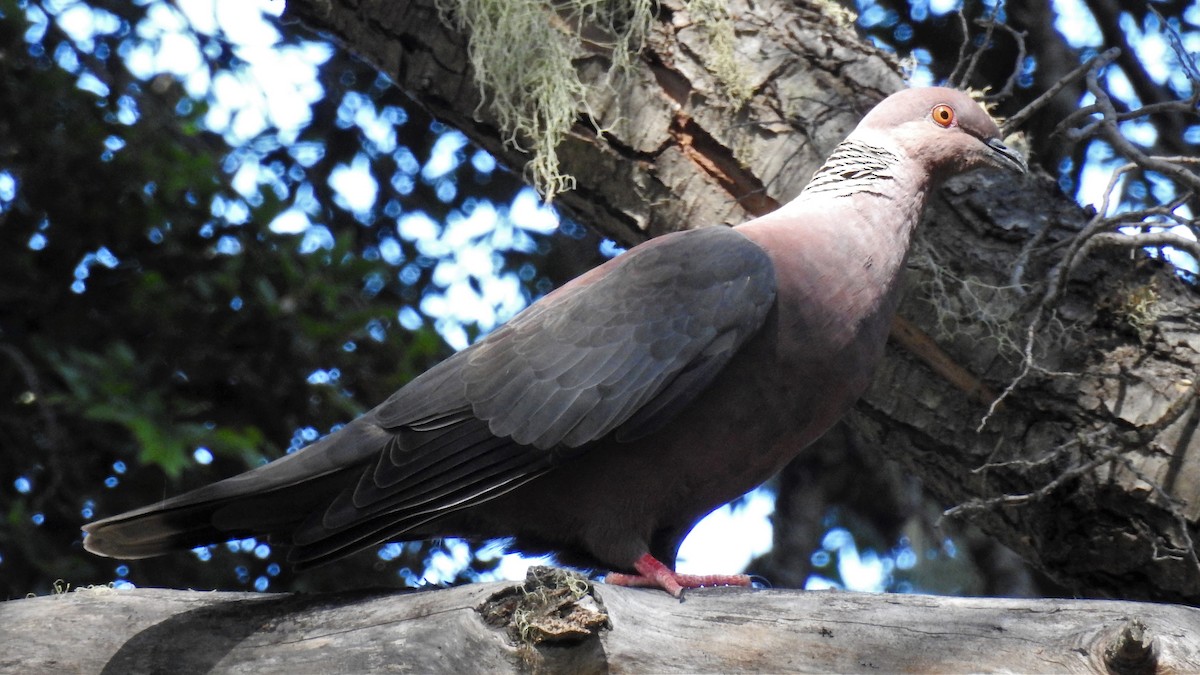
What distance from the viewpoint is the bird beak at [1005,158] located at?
3521mm

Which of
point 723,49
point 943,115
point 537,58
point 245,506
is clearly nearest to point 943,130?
point 943,115

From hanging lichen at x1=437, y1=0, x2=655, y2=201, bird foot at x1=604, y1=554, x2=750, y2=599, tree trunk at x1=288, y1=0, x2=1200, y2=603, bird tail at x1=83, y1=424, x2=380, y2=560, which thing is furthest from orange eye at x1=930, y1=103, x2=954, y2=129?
bird tail at x1=83, y1=424, x2=380, y2=560

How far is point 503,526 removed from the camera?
3.13m

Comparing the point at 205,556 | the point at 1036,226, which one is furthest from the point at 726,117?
the point at 205,556

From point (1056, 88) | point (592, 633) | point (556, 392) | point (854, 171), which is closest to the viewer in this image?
point (592, 633)

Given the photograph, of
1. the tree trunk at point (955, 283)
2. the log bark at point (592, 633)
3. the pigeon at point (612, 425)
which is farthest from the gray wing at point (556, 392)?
the tree trunk at point (955, 283)

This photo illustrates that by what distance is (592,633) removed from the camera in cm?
241

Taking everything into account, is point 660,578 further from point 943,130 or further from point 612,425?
point 943,130

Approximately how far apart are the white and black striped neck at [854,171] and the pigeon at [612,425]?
0.70 ft

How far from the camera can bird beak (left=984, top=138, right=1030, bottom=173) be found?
11.6 ft

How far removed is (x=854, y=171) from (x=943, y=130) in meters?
0.30

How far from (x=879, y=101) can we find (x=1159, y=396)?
4.02ft

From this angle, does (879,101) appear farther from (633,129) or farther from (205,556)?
(205,556)

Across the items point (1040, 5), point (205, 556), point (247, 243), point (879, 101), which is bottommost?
point (205, 556)
